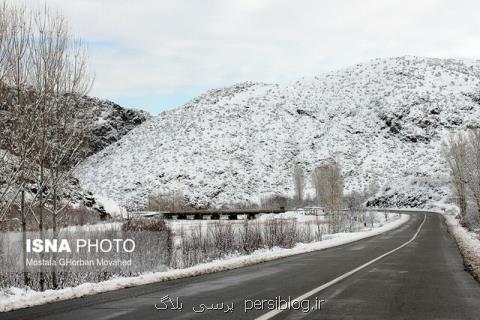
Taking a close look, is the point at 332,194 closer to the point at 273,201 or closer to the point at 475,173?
the point at 475,173

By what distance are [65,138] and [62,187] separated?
139cm

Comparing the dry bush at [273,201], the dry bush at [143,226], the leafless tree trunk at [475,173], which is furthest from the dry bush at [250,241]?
the dry bush at [273,201]

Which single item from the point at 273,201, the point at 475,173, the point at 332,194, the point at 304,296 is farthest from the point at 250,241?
the point at 273,201

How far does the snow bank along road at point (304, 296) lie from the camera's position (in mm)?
7438

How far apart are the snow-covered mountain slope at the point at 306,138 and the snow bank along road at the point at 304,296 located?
81493mm

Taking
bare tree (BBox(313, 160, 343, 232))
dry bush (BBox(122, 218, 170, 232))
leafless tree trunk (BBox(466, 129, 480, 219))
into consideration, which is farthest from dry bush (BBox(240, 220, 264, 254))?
leafless tree trunk (BBox(466, 129, 480, 219))

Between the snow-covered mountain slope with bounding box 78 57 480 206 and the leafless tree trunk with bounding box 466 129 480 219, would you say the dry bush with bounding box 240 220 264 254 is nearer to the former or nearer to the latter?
the leafless tree trunk with bounding box 466 129 480 219

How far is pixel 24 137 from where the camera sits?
11.4 meters

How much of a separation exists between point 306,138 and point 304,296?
112 metres

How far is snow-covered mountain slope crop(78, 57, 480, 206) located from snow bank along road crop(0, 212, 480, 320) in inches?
3208

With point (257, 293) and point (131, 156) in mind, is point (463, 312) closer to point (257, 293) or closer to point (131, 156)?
point (257, 293)

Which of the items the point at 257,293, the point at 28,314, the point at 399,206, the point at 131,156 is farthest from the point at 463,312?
the point at 131,156

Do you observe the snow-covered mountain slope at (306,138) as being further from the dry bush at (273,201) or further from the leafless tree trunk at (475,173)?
the leafless tree trunk at (475,173)

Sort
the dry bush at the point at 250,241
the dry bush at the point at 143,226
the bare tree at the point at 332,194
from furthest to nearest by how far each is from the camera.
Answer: the bare tree at the point at 332,194
the dry bush at the point at 250,241
the dry bush at the point at 143,226
